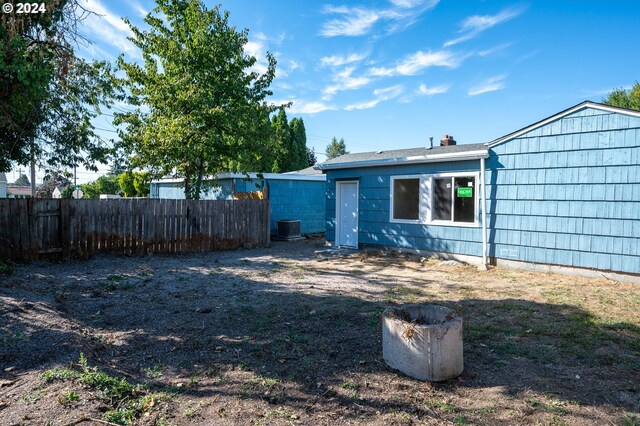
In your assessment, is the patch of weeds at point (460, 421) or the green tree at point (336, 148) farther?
the green tree at point (336, 148)

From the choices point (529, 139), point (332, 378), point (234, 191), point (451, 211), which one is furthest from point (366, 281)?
point (234, 191)

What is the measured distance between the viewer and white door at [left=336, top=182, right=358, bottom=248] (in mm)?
12000

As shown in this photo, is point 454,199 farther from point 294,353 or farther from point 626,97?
point 626,97

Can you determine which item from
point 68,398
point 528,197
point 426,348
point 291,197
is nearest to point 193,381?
point 68,398

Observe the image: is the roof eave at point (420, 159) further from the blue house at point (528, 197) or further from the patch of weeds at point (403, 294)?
the patch of weeds at point (403, 294)

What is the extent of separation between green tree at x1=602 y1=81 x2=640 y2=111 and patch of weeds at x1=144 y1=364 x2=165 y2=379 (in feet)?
104

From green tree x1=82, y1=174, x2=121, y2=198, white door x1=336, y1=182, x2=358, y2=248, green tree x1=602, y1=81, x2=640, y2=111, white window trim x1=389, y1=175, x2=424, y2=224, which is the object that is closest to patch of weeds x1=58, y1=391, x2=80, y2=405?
white window trim x1=389, y1=175, x2=424, y2=224

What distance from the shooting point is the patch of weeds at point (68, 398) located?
271 cm

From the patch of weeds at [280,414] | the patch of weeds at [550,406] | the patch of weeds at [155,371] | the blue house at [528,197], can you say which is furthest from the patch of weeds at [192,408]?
the blue house at [528,197]

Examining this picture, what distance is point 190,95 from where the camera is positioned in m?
11.2

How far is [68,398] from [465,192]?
883cm

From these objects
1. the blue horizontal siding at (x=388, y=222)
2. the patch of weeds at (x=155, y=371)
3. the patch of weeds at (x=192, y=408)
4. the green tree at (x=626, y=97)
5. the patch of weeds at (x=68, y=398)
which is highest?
the green tree at (x=626, y=97)

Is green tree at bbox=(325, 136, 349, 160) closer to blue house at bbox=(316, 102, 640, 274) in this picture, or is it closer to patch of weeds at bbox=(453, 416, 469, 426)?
blue house at bbox=(316, 102, 640, 274)

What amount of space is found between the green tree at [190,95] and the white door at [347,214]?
3.27 meters
